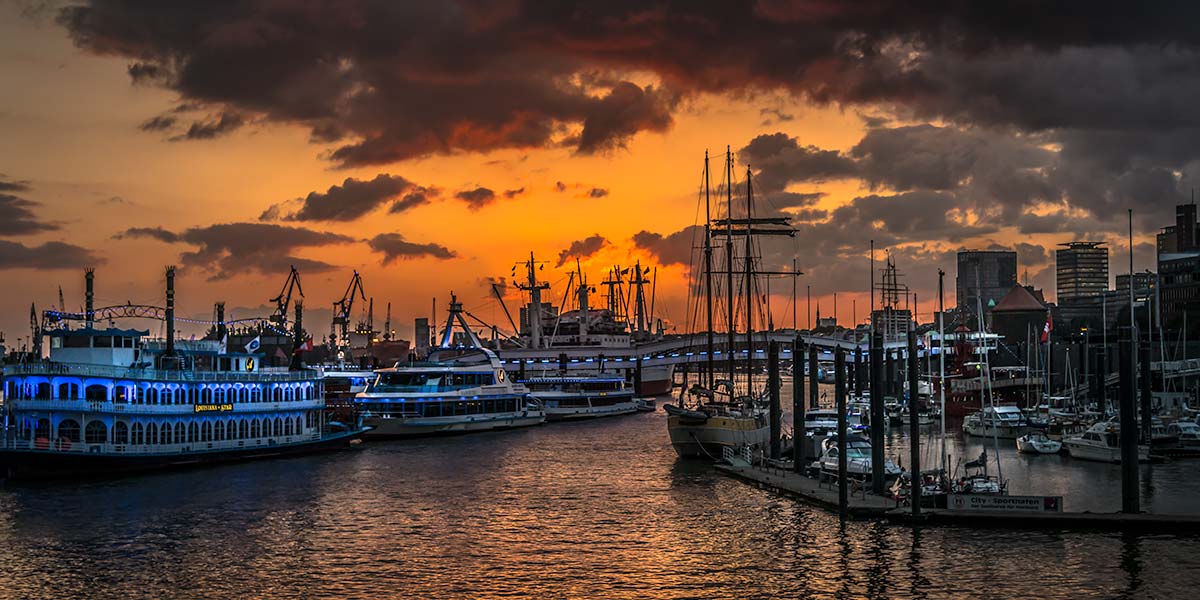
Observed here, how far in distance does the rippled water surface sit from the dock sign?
177cm

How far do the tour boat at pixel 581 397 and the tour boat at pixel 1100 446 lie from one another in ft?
205

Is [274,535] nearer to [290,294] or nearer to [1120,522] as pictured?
[1120,522]

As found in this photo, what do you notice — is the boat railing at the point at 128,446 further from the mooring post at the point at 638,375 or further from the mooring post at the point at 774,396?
the mooring post at the point at 638,375

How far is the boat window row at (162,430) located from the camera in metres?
70.0

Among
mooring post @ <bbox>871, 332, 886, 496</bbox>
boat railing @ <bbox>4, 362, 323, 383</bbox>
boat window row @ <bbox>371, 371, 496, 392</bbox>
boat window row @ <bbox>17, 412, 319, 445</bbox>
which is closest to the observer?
mooring post @ <bbox>871, 332, 886, 496</bbox>

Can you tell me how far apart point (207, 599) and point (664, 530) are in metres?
21.6

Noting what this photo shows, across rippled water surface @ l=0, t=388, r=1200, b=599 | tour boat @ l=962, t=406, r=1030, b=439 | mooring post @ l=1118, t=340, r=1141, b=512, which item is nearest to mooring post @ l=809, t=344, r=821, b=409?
tour boat @ l=962, t=406, r=1030, b=439

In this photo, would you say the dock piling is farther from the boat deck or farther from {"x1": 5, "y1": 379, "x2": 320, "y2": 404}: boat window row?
{"x1": 5, "y1": 379, "x2": 320, "y2": 404}: boat window row

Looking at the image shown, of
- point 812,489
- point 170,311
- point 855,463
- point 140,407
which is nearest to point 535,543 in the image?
point 812,489

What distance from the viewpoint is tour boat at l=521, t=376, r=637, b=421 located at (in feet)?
430

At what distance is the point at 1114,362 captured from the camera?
468 feet

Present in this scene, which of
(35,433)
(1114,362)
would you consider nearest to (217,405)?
(35,433)

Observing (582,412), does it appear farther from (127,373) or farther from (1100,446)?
(1100,446)

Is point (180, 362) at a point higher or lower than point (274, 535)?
higher
